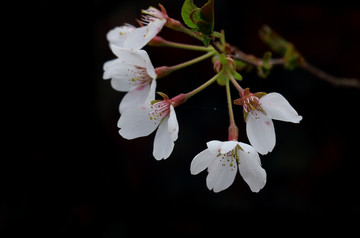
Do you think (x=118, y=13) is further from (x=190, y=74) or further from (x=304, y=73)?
(x=304, y=73)

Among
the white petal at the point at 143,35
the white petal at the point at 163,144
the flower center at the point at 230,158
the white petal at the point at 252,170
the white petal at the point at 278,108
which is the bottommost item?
the white petal at the point at 252,170

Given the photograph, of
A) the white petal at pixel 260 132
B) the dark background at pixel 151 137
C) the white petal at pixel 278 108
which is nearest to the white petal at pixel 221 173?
the white petal at pixel 260 132

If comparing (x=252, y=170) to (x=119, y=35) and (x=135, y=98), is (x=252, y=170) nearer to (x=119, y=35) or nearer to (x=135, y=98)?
(x=135, y=98)

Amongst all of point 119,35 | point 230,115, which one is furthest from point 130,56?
point 230,115

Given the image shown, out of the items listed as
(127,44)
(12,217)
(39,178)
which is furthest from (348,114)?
(12,217)

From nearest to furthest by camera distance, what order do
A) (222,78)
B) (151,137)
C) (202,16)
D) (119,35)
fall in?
1. (202,16)
2. (222,78)
3. (119,35)
4. (151,137)

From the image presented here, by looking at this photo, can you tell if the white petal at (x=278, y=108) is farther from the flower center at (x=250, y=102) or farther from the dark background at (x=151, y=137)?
the dark background at (x=151, y=137)
